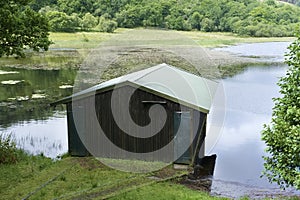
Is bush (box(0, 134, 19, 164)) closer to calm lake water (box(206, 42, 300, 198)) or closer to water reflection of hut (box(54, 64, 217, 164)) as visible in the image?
water reflection of hut (box(54, 64, 217, 164))

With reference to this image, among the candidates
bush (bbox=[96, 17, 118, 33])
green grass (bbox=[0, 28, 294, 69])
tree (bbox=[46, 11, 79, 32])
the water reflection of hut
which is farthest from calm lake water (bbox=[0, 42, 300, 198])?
bush (bbox=[96, 17, 118, 33])

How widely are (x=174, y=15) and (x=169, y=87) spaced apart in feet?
178

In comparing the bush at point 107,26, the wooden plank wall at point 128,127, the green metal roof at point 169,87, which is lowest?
the wooden plank wall at point 128,127

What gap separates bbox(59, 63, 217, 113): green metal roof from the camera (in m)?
11.9

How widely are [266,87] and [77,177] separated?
2013cm

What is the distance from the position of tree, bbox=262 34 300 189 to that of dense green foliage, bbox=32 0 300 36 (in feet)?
168

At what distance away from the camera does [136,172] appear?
446 inches

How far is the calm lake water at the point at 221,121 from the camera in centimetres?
1295

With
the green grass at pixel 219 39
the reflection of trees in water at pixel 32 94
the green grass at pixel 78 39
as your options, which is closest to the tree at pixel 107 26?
the green grass at pixel 78 39

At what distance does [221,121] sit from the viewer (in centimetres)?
1930

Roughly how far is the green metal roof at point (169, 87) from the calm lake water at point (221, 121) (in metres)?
2.40

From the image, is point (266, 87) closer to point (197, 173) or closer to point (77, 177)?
point (197, 173)

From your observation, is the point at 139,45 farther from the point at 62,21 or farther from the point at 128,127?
the point at 128,127

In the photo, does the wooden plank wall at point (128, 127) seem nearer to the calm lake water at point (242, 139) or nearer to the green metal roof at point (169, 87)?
the green metal roof at point (169, 87)
